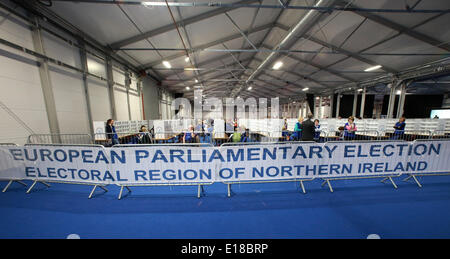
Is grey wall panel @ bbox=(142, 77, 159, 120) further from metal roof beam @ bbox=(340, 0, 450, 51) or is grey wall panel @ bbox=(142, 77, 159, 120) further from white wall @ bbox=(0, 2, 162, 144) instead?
metal roof beam @ bbox=(340, 0, 450, 51)

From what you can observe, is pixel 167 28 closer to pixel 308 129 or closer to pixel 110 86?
pixel 110 86

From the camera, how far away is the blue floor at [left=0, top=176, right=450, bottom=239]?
7.09ft

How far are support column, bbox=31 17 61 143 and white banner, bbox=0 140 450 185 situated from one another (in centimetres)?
237

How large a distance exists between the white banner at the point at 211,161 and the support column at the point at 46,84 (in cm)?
237

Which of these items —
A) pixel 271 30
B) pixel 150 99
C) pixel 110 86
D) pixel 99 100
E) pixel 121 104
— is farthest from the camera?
pixel 150 99

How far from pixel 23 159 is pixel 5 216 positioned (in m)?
1.28

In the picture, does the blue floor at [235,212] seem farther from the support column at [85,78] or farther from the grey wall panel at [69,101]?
the support column at [85,78]

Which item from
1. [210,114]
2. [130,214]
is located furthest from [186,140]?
[210,114]

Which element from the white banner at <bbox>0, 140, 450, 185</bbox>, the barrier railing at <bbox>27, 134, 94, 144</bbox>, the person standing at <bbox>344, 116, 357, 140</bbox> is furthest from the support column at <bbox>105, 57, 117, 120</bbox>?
the person standing at <bbox>344, 116, 357, 140</bbox>

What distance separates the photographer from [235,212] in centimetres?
262

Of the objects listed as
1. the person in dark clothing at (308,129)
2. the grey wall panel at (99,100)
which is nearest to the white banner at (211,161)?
the person in dark clothing at (308,129)

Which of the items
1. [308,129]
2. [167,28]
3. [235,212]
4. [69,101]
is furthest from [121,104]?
[308,129]

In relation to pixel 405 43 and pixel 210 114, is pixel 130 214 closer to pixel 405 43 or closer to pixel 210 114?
pixel 405 43

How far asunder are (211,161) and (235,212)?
1079mm
